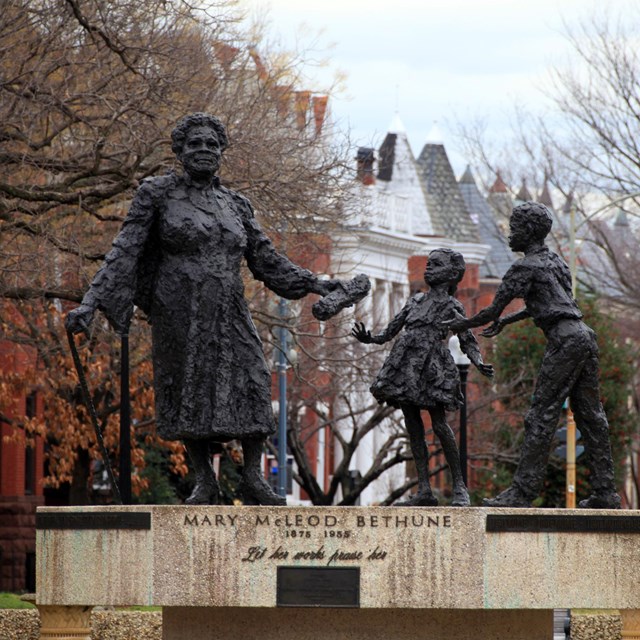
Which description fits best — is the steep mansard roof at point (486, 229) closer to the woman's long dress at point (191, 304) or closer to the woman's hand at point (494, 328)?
the woman's hand at point (494, 328)

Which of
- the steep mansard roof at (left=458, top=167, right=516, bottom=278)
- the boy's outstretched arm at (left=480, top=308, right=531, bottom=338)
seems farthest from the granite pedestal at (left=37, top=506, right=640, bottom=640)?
the steep mansard roof at (left=458, top=167, right=516, bottom=278)

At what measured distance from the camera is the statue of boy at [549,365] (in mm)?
14141

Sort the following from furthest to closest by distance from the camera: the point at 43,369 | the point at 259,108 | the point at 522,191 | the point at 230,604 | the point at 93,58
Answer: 1. the point at 522,191
2. the point at 43,369
3. the point at 259,108
4. the point at 93,58
5. the point at 230,604

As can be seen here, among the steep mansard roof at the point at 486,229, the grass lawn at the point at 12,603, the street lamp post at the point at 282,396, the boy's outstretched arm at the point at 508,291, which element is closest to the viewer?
the boy's outstretched arm at the point at 508,291

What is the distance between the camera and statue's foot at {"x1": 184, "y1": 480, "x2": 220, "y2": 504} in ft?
45.5

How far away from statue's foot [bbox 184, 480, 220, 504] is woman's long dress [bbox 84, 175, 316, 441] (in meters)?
0.34

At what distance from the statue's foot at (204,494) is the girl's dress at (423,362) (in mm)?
1504

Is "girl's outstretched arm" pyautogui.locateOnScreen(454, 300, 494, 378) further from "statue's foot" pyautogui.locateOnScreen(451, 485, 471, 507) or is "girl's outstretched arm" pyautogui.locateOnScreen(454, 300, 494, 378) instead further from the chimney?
the chimney

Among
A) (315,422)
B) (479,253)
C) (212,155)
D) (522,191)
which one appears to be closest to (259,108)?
(212,155)

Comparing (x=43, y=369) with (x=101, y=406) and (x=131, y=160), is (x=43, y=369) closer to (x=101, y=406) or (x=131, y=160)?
(x=101, y=406)

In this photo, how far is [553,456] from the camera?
37.5 meters

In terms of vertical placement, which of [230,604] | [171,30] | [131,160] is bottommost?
[230,604]

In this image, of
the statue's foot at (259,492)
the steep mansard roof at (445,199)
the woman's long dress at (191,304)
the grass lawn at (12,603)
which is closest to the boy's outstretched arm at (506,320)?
the woman's long dress at (191,304)

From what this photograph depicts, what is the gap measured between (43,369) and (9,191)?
784 cm
